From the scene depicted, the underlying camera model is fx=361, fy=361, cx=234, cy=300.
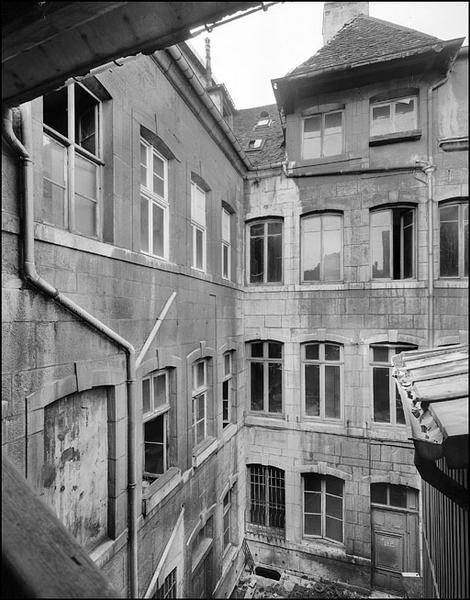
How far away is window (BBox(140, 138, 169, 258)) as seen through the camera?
5551 mm

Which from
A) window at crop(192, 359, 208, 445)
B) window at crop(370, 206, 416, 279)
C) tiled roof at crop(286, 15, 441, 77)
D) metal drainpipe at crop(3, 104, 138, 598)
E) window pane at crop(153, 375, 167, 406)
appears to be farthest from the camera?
window at crop(192, 359, 208, 445)

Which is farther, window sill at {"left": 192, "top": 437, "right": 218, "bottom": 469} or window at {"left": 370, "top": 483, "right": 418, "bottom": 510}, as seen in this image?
window at {"left": 370, "top": 483, "right": 418, "bottom": 510}

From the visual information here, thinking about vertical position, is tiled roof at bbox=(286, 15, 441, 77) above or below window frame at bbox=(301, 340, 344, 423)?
above

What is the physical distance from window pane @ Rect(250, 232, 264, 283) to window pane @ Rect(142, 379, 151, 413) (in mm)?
5245

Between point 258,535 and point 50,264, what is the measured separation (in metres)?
8.90

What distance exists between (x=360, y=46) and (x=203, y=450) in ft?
30.9

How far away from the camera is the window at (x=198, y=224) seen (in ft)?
23.6

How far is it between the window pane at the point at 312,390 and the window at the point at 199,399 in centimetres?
310

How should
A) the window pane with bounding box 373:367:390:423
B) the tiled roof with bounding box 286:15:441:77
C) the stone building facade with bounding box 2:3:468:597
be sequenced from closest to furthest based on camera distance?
the stone building facade with bounding box 2:3:468:597 < the tiled roof with bounding box 286:15:441:77 < the window pane with bounding box 373:367:390:423

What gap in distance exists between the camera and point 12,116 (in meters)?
3.29

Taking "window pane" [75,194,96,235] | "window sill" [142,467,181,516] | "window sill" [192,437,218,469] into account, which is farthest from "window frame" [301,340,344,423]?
"window pane" [75,194,96,235]

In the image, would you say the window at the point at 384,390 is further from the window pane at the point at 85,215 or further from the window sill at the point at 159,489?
the window pane at the point at 85,215

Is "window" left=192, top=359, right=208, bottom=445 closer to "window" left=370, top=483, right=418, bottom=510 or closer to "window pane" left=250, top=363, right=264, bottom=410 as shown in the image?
"window pane" left=250, top=363, right=264, bottom=410

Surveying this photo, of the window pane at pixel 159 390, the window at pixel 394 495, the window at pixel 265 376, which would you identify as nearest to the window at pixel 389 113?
the window at pixel 265 376
